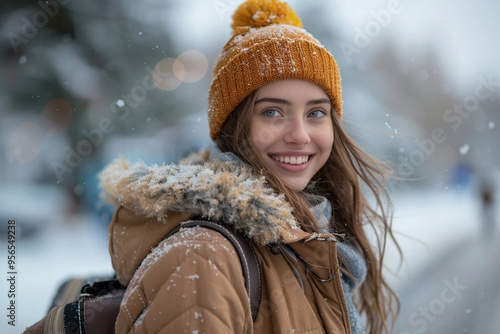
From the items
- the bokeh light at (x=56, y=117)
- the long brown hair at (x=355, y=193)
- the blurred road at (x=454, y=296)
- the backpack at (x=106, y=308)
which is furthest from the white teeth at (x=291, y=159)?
the bokeh light at (x=56, y=117)

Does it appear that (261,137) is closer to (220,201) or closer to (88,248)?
(220,201)

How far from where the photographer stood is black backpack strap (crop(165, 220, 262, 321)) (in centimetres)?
128

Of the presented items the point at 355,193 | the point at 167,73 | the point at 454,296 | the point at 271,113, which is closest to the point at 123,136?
the point at 167,73

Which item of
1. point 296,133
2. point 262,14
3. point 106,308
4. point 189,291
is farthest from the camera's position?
point 262,14

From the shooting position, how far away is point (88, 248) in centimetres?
589

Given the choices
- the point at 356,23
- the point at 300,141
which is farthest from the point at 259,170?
the point at 356,23

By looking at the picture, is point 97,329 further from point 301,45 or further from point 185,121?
point 185,121

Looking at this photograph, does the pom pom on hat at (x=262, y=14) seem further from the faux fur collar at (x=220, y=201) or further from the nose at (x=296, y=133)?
the faux fur collar at (x=220, y=201)

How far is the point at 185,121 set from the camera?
7914mm

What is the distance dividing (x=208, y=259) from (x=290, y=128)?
34.3 inches

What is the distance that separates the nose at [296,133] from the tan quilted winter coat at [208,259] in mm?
327

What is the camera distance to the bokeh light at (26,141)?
5660mm

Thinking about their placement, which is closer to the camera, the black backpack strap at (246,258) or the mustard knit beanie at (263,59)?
the black backpack strap at (246,258)

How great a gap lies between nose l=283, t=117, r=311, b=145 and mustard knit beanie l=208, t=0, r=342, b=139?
26cm
